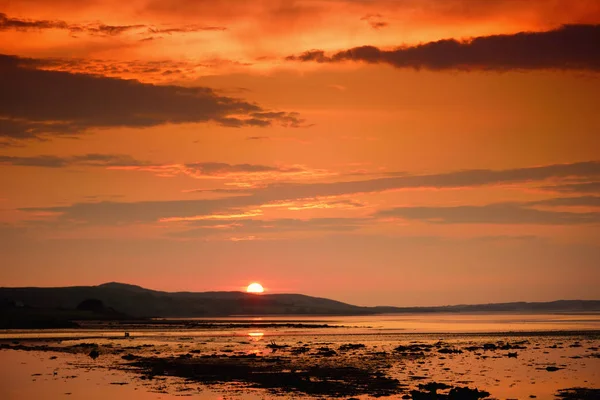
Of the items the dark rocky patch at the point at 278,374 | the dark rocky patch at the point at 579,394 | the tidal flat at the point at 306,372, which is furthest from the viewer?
the dark rocky patch at the point at 278,374

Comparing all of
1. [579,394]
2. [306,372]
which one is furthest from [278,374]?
[579,394]

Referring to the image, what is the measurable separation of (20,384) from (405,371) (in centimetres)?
2605

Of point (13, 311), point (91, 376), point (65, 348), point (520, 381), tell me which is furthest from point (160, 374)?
point (13, 311)

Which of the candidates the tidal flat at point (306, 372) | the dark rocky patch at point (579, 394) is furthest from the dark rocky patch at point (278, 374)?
the dark rocky patch at point (579, 394)

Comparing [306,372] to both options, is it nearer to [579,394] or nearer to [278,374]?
[278,374]

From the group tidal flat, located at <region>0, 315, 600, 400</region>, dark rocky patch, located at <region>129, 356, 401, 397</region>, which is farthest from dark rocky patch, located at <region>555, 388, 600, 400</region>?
dark rocky patch, located at <region>129, 356, 401, 397</region>

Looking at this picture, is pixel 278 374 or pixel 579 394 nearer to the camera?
Answer: pixel 579 394

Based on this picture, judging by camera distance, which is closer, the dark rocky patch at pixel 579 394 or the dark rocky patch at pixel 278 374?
the dark rocky patch at pixel 579 394

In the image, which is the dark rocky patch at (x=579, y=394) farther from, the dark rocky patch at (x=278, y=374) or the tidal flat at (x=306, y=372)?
the dark rocky patch at (x=278, y=374)

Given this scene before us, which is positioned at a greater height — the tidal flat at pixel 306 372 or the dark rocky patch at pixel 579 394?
the tidal flat at pixel 306 372

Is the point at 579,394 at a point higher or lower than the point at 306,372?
lower

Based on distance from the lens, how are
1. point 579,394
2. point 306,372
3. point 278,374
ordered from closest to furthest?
point 579,394
point 278,374
point 306,372

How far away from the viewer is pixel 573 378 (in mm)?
51719

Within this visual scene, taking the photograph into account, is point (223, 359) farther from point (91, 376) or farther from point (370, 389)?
point (370, 389)
